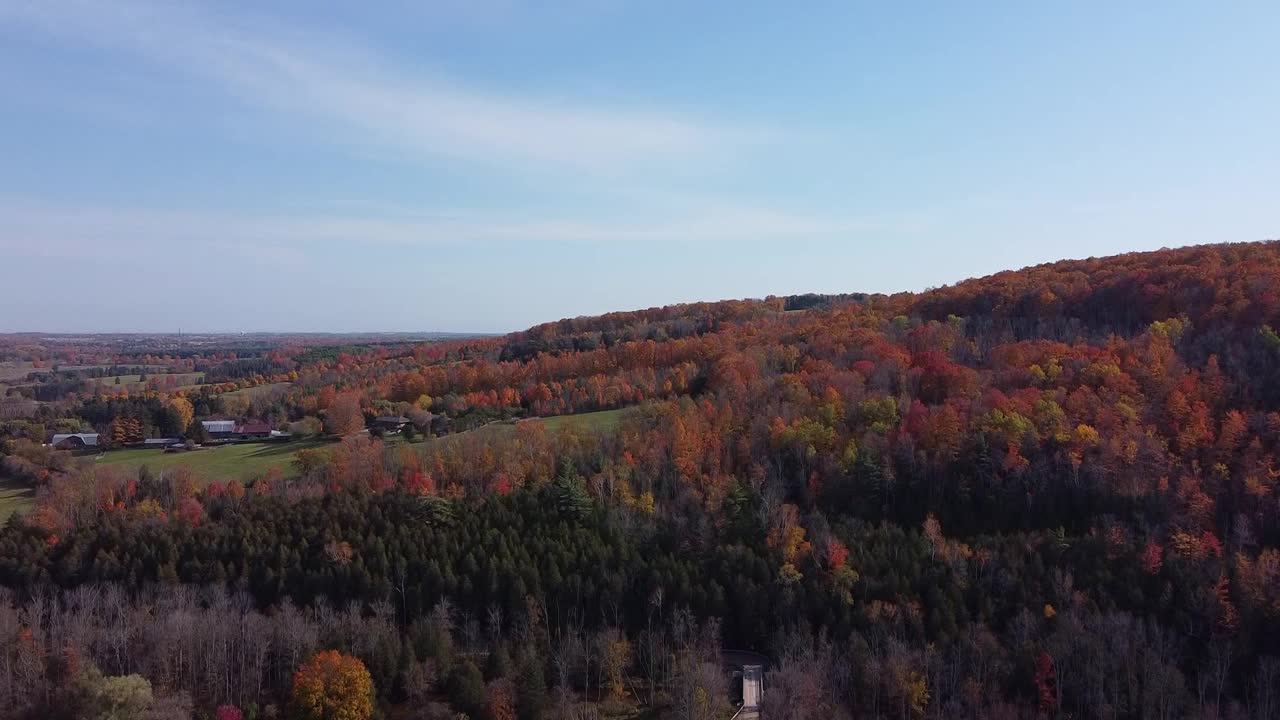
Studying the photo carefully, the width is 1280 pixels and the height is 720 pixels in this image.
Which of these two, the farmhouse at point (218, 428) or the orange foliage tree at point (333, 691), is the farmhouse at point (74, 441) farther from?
the orange foliage tree at point (333, 691)

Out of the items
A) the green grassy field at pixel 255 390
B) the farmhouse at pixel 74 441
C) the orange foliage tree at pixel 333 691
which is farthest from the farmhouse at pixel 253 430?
the orange foliage tree at pixel 333 691

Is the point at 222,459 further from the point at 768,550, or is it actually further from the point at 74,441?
the point at 768,550

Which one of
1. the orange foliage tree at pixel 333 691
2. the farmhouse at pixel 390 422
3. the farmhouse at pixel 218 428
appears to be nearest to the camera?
the orange foliage tree at pixel 333 691

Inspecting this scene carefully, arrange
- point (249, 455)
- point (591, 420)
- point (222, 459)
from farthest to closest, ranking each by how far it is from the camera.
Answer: point (591, 420) < point (249, 455) < point (222, 459)

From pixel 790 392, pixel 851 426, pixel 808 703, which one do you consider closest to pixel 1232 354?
pixel 851 426

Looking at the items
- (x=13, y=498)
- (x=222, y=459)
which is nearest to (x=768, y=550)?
(x=222, y=459)

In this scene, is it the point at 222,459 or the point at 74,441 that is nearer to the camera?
the point at 222,459

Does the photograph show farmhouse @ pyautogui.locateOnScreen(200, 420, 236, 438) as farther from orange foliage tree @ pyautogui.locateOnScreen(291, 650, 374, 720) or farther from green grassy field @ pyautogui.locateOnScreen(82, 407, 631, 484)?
orange foliage tree @ pyautogui.locateOnScreen(291, 650, 374, 720)

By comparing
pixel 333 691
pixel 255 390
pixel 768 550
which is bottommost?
pixel 333 691
